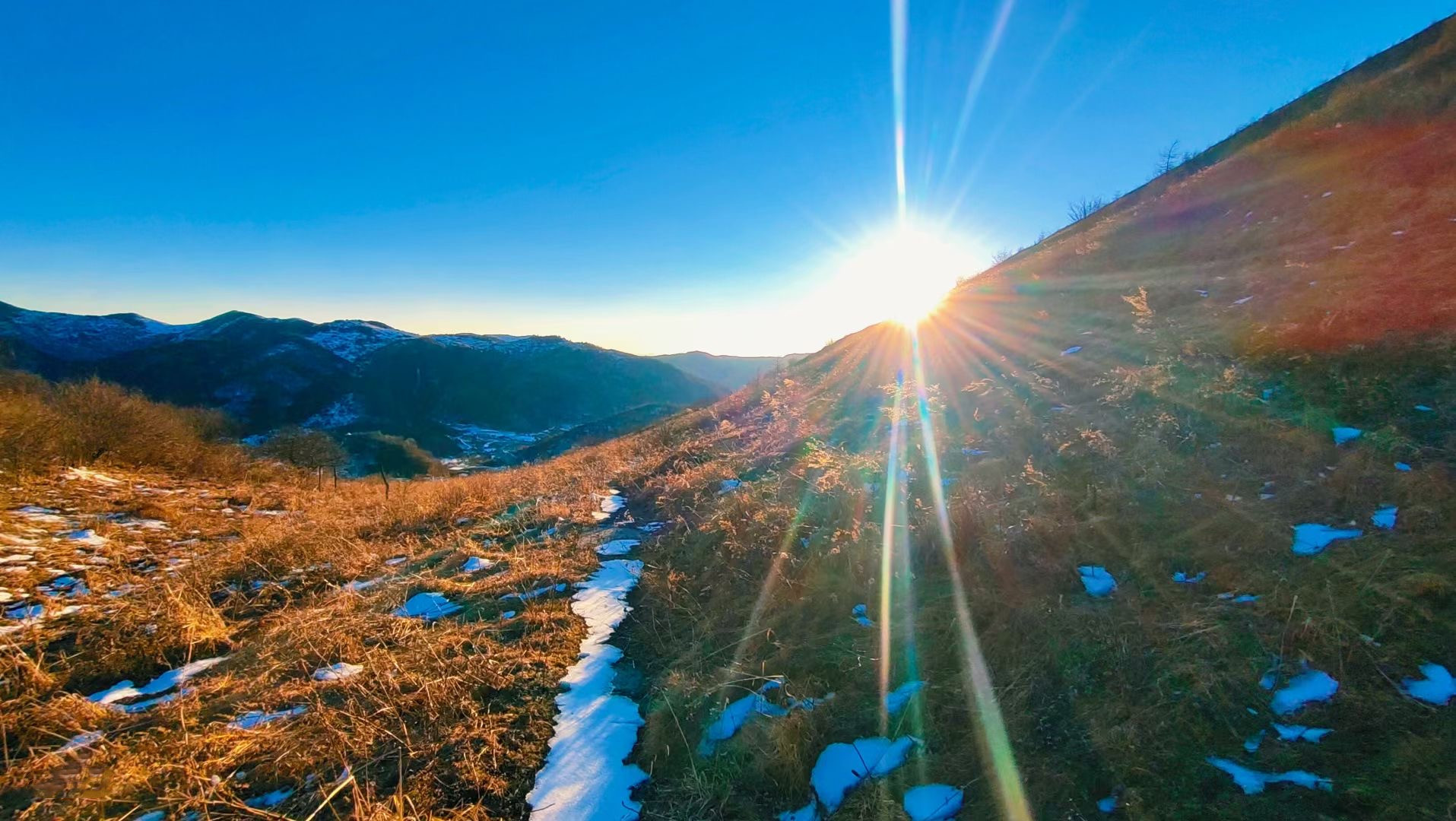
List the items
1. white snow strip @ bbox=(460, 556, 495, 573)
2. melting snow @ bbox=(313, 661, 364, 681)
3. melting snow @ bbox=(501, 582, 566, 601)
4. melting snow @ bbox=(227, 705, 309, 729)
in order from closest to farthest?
melting snow @ bbox=(227, 705, 309, 729) < melting snow @ bbox=(313, 661, 364, 681) < melting snow @ bbox=(501, 582, 566, 601) < white snow strip @ bbox=(460, 556, 495, 573)

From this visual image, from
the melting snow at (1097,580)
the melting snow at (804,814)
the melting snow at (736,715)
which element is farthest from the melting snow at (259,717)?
the melting snow at (1097,580)

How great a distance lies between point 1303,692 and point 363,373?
157 metres

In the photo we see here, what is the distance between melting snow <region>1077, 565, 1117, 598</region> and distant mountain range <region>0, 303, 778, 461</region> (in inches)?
2879

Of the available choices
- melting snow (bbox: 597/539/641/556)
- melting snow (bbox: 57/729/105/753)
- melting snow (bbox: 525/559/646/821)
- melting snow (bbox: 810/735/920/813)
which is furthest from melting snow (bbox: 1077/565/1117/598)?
melting snow (bbox: 57/729/105/753)

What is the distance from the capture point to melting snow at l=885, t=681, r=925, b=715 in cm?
342

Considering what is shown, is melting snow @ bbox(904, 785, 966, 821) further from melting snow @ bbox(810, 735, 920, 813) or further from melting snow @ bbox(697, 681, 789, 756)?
melting snow @ bbox(697, 681, 789, 756)

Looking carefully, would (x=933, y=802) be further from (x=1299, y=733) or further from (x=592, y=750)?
(x=592, y=750)

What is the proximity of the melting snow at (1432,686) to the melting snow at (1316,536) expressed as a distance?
3.41 feet

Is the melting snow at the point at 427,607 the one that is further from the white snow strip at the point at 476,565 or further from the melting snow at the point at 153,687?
the melting snow at the point at 153,687

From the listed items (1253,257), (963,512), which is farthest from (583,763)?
(1253,257)

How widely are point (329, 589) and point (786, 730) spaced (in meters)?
5.64

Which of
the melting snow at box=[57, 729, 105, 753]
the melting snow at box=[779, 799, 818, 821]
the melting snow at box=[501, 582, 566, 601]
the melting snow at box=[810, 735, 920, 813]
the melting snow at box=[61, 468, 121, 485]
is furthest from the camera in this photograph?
the melting snow at box=[61, 468, 121, 485]

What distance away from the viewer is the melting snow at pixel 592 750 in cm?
301

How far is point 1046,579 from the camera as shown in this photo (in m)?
4.09
